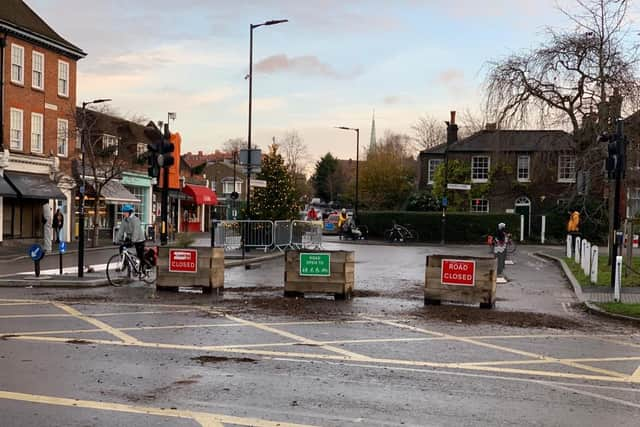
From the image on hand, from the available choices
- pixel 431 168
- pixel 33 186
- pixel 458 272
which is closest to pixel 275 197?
pixel 33 186

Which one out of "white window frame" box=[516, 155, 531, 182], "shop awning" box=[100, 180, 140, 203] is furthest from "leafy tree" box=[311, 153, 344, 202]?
"shop awning" box=[100, 180, 140, 203]

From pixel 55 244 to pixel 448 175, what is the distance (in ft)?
97.0

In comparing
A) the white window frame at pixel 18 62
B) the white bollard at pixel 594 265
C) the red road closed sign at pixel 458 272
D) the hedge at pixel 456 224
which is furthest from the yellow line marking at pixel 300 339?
the hedge at pixel 456 224

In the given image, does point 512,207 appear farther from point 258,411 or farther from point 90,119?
point 258,411

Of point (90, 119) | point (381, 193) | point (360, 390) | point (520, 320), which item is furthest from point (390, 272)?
point (381, 193)

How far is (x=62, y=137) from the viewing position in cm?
3691

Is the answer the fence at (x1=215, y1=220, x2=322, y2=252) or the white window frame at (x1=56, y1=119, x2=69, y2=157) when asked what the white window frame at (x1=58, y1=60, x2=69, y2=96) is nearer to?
the white window frame at (x1=56, y1=119, x2=69, y2=157)

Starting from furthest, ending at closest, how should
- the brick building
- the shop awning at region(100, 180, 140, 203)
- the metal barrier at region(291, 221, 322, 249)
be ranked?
the shop awning at region(100, 180, 140, 203), the brick building, the metal barrier at region(291, 221, 322, 249)

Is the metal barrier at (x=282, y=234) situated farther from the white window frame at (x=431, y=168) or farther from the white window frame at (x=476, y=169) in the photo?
the white window frame at (x=431, y=168)

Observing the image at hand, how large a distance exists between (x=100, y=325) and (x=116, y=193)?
111 ft

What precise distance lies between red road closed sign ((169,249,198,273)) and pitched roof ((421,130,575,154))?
77.3ft

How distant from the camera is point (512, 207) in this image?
5116cm

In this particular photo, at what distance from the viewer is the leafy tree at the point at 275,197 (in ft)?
102

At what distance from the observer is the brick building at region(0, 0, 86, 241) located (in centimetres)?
3294
